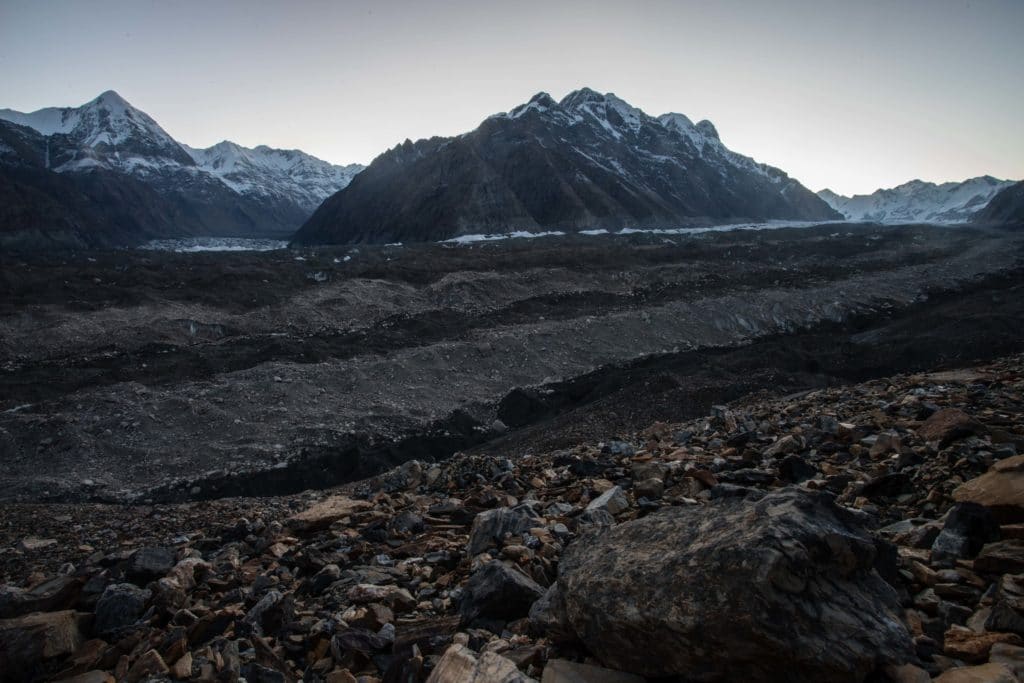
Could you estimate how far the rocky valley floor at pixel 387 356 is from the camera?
40.8 feet

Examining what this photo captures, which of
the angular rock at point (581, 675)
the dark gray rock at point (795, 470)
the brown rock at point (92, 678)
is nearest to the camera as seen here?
the angular rock at point (581, 675)

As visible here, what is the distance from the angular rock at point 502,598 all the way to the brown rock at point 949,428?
14.1 ft

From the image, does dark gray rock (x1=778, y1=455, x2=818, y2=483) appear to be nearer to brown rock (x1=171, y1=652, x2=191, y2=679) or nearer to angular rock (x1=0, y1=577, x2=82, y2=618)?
brown rock (x1=171, y1=652, x2=191, y2=679)

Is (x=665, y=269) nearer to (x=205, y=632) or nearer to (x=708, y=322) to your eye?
(x=708, y=322)

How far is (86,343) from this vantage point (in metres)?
19.5

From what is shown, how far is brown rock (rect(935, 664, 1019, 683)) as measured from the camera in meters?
2.19

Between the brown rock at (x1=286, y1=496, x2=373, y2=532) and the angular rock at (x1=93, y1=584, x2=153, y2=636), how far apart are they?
4.97 feet

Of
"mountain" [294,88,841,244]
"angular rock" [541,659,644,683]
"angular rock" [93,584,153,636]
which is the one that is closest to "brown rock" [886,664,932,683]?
"angular rock" [541,659,644,683]

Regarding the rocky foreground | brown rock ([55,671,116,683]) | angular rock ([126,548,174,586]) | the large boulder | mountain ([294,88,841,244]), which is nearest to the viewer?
the large boulder

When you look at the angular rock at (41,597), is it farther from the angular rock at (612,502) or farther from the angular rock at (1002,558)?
the angular rock at (1002,558)

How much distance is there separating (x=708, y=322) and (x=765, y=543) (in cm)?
2345

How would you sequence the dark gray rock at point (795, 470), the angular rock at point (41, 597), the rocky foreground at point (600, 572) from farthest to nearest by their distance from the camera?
the dark gray rock at point (795, 470)
the angular rock at point (41, 597)
the rocky foreground at point (600, 572)

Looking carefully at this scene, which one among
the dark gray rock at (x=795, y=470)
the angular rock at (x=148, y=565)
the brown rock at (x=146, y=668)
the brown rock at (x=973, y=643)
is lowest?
the angular rock at (x=148, y=565)

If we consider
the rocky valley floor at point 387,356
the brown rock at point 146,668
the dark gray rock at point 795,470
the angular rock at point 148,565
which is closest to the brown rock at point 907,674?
the dark gray rock at point 795,470
